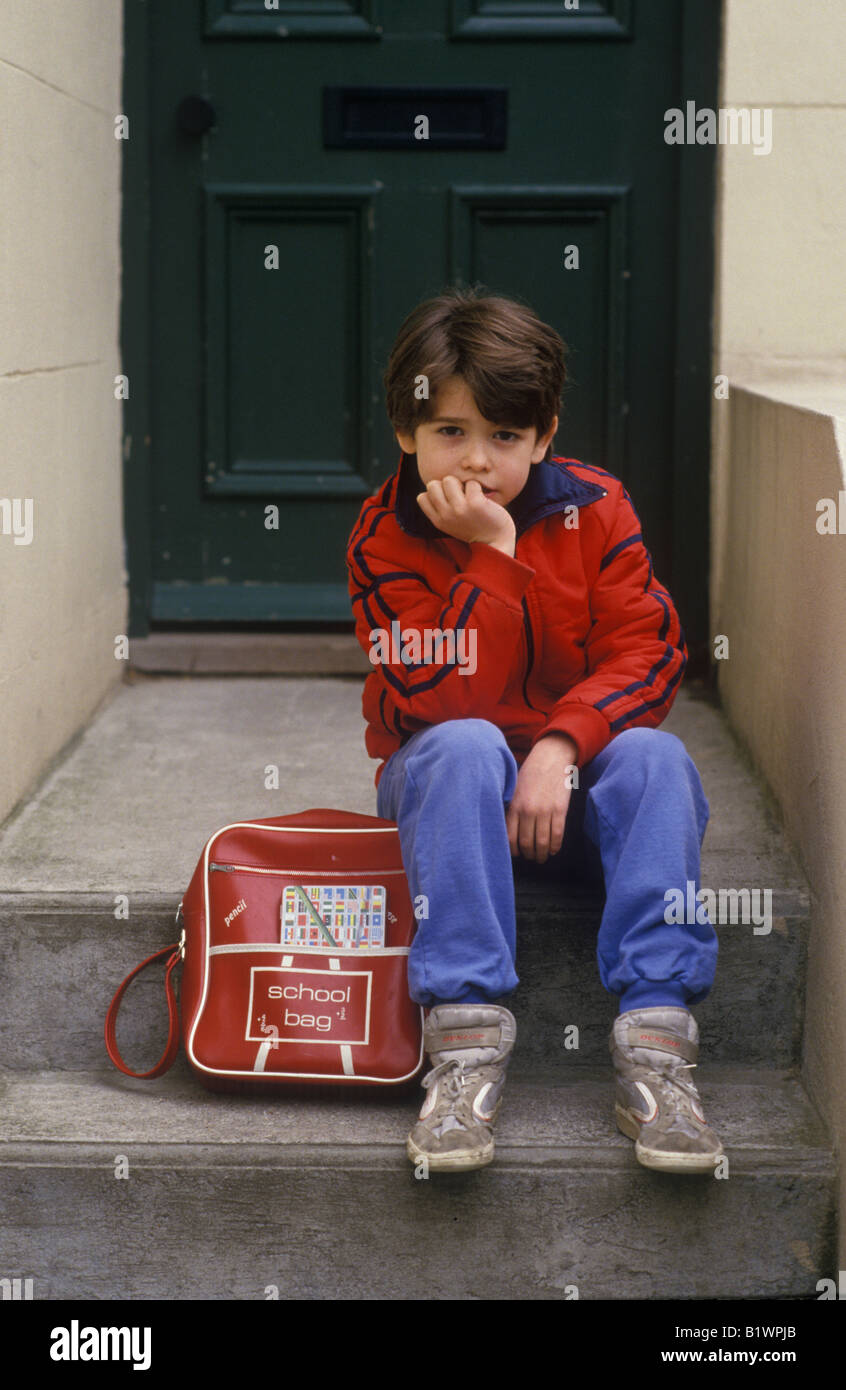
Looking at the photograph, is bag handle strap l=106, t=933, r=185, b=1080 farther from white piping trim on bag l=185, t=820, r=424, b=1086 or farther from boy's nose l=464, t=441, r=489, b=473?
boy's nose l=464, t=441, r=489, b=473

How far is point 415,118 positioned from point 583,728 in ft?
6.88

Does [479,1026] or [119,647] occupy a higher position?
[119,647]

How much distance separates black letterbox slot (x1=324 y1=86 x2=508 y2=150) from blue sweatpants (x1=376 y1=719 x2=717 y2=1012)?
2.07 metres

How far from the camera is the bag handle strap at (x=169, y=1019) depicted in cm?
248

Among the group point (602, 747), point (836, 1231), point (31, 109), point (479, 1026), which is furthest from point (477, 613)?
point (31, 109)

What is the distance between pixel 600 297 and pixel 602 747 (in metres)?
1.89

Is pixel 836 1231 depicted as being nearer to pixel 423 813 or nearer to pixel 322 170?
pixel 423 813

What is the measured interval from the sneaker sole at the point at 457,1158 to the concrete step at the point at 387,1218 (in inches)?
2.8

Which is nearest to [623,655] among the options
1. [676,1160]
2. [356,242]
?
[676,1160]

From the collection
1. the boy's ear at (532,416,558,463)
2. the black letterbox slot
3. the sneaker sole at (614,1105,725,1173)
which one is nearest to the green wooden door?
the black letterbox slot

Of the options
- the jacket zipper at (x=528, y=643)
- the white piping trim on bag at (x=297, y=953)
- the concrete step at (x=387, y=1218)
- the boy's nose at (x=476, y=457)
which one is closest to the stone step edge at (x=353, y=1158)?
the concrete step at (x=387, y=1218)

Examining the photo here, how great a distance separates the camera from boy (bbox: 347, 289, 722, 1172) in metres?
2.28

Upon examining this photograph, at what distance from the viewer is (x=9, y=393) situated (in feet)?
9.95

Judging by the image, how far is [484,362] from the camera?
2.38 metres
